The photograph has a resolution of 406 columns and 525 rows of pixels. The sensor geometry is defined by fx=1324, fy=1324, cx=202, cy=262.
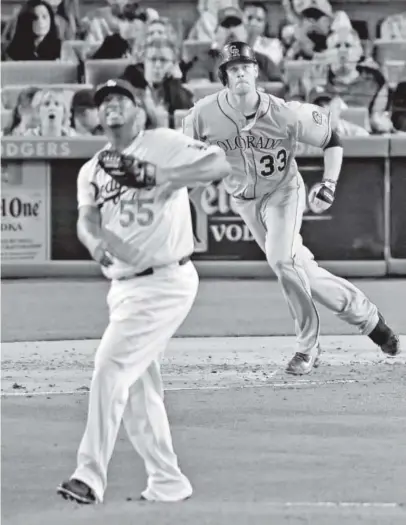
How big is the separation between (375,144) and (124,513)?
9727 millimetres

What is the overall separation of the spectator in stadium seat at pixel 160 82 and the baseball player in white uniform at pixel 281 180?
233 inches

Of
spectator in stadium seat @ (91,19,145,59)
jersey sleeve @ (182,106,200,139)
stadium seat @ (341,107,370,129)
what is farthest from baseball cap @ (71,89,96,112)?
jersey sleeve @ (182,106,200,139)

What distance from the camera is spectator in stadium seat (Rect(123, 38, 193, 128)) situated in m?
14.7

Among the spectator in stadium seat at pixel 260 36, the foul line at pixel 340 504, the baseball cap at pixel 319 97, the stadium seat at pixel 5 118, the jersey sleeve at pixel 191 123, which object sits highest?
the spectator in stadium seat at pixel 260 36

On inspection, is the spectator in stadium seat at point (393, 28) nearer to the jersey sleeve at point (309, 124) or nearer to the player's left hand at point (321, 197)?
the jersey sleeve at point (309, 124)

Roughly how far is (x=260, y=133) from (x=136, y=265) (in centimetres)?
341

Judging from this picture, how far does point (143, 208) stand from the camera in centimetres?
502

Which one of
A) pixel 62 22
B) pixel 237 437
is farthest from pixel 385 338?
pixel 62 22

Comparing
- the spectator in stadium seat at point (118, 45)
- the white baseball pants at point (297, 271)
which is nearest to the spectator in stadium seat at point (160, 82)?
the spectator in stadium seat at point (118, 45)

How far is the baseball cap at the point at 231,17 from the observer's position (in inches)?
618

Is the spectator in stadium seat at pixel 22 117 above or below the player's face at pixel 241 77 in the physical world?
below

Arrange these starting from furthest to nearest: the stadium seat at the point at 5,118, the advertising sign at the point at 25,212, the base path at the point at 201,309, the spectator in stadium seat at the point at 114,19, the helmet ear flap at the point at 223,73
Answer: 1. the spectator in stadium seat at the point at 114,19
2. the stadium seat at the point at 5,118
3. the advertising sign at the point at 25,212
4. the base path at the point at 201,309
5. the helmet ear flap at the point at 223,73

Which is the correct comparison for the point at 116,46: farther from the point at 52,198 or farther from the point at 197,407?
the point at 197,407

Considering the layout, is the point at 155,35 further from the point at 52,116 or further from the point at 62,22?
the point at 52,116
